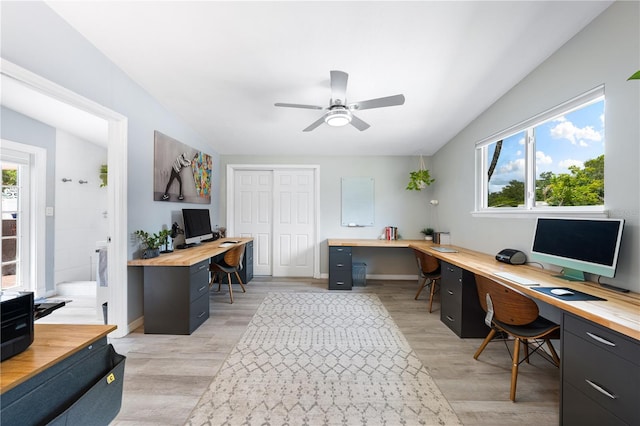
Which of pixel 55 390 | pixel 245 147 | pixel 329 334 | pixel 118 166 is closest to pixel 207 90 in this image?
pixel 118 166

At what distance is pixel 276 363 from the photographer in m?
2.09

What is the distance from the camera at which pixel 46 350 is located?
0.89 metres

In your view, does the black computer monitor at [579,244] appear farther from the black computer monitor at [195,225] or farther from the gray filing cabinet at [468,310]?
the black computer monitor at [195,225]

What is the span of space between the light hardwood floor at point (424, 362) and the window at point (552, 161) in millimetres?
1415

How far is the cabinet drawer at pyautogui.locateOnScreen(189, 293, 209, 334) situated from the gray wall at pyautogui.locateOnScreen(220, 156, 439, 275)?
2.36 meters

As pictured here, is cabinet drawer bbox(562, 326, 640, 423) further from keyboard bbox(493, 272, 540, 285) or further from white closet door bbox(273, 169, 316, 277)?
white closet door bbox(273, 169, 316, 277)

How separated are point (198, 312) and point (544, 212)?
356 cm

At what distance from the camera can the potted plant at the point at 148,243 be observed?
2.59 m

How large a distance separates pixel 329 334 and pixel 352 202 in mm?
2640

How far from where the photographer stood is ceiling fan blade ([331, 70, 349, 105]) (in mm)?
2033

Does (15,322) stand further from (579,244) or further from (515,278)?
(579,244)

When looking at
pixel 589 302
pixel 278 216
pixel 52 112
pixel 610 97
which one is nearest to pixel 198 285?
pixel 278 216

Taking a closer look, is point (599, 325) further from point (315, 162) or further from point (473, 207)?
point (315, 162)

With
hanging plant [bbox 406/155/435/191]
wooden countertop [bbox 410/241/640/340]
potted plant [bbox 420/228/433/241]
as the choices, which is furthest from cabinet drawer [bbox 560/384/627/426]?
hanging plant [bbox 406/155/435/191]
